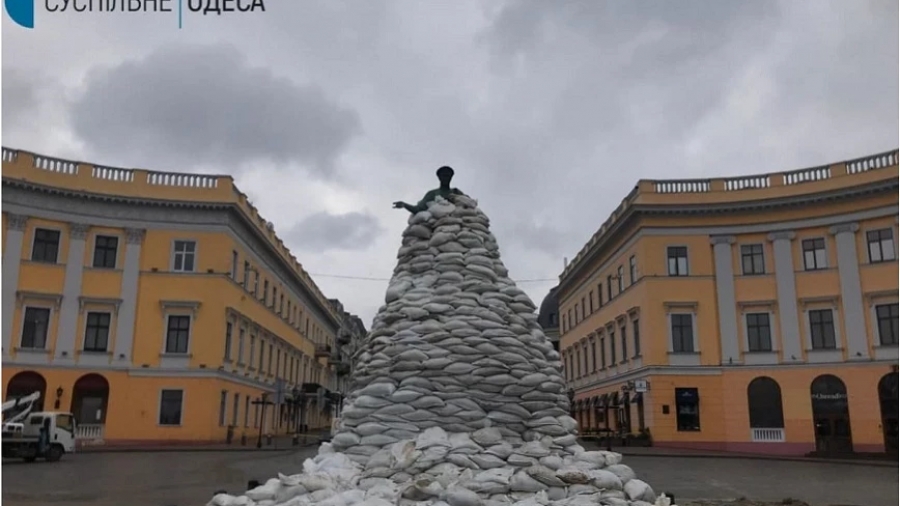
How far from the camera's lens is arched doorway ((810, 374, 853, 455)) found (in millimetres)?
27562

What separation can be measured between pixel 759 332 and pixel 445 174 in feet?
81.2

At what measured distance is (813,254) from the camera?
29266 mm

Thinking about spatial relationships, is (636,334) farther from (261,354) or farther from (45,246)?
(45,246)

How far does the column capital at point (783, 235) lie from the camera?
29.6 meters

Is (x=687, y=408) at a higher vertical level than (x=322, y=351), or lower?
lower

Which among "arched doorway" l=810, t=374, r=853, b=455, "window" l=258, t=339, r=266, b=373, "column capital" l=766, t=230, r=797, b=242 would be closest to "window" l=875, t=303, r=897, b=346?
"arched doorway" l=810, t=374, r=853, b=455

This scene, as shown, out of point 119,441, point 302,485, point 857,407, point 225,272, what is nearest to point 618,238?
point 857,407

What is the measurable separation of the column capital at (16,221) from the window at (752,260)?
27576mm

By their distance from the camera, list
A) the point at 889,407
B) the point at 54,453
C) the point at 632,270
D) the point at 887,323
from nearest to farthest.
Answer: the point at 54,453
the point at 889,407
the point at 887,323
the point at 632,270

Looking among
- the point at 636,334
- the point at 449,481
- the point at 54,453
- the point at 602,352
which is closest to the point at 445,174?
the point at 449,481

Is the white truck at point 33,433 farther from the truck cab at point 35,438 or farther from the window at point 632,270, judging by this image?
the window at point 632,270

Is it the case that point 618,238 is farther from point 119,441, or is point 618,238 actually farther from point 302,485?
point 302,485

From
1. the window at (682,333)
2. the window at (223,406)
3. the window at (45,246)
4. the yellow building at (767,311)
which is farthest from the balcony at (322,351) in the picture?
the window at (682,333)

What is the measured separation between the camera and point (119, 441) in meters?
27.4
